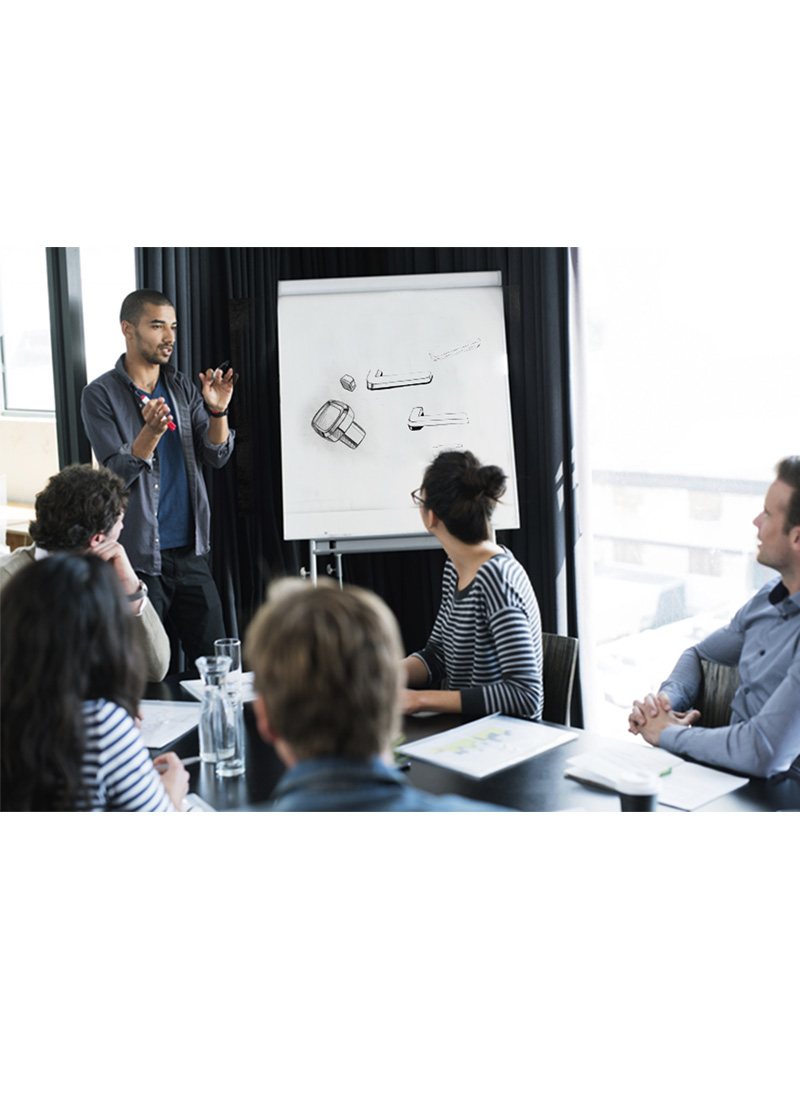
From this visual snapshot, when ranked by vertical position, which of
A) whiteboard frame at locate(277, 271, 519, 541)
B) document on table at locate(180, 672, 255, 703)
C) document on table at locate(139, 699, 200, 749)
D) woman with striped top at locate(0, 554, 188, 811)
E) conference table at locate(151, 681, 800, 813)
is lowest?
conference table at locate(151, 681, 800, 813)

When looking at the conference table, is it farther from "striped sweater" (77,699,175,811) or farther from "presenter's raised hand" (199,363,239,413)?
"presenter's raised hand" (199,363,239,413)

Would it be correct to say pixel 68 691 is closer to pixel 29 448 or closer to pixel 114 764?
pixel 114 764

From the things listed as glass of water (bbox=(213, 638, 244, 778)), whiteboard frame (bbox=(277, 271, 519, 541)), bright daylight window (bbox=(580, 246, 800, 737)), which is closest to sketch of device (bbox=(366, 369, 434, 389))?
whiteboard frame (bbox=(277, 271, 519, 541))

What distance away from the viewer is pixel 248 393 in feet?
11.5

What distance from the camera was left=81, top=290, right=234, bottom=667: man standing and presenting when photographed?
3.02m

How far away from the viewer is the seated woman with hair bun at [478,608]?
77.8 inches

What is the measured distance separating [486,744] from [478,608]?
0.45 metres

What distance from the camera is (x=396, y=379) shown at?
3131mm

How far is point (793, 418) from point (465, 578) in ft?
4.97

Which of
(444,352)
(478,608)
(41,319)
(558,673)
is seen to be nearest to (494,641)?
(478,608)

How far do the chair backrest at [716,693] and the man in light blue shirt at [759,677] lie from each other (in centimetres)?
2

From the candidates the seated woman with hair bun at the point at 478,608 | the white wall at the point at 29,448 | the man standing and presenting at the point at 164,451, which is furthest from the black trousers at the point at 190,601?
the seated woman with hair bun at the point at 478,608
